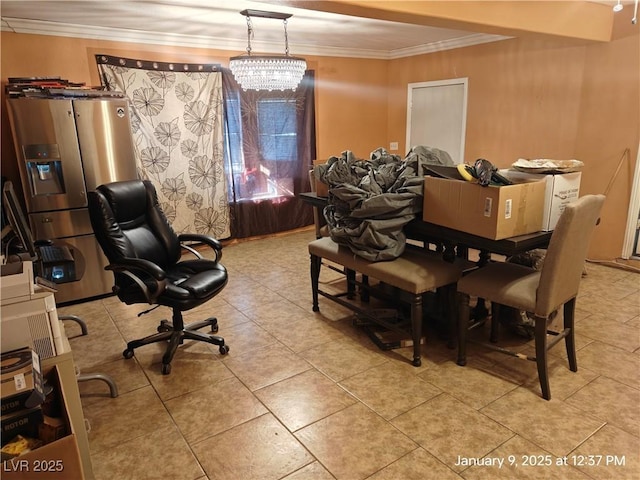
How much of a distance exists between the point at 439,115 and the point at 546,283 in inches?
154

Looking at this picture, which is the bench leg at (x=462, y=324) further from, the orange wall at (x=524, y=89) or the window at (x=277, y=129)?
the window at (x=277, y=129)

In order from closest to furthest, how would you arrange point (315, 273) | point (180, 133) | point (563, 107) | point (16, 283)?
1. point (16, 283)
2. point (315, 273)
3. point (563, 107)
4. point (180, 133)

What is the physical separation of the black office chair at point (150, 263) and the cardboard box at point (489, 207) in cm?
148

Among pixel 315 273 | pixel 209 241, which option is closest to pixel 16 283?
pixel 209 241

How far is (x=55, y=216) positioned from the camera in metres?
3.63

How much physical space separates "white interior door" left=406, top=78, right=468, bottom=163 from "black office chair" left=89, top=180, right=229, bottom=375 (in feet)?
12.1

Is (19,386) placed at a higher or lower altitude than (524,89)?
lower

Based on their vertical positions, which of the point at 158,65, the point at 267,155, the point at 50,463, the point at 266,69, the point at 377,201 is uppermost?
the point at 158,65

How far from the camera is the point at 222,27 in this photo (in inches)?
167

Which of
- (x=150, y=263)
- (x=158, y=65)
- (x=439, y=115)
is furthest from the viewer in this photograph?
(x=439, y=115)

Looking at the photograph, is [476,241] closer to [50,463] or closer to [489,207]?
[489,207]

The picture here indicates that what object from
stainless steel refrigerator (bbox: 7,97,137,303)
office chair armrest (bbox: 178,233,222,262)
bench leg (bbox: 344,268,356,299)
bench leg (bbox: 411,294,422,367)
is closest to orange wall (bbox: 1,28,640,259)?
stainless steel refrigerator (bbox: 7,97,137,303)

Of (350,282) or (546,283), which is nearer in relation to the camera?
(546,283)

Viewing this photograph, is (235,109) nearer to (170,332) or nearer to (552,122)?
(170,332)
